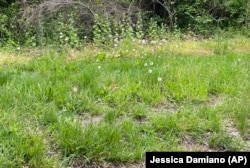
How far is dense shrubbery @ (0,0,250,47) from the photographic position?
755cm

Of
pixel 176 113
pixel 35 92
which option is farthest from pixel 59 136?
pixel 176 113

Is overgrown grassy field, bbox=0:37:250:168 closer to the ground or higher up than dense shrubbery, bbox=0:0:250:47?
higher up

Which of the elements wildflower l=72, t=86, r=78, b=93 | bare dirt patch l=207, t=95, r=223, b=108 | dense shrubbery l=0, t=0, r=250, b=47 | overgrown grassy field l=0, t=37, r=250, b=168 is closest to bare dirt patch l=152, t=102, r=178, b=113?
overgrown grassy field l=0, t=37, r=250, b=168

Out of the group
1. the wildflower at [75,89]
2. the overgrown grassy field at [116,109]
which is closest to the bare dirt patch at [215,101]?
the overgrown grassy field at [116,109]

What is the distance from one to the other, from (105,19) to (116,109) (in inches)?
207

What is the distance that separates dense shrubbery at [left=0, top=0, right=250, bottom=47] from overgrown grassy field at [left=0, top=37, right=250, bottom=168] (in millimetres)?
2226

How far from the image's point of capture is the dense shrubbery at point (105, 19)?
7551 mm

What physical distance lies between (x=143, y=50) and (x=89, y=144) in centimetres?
301

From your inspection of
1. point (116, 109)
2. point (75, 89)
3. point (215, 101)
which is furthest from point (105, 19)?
point (116, 109)

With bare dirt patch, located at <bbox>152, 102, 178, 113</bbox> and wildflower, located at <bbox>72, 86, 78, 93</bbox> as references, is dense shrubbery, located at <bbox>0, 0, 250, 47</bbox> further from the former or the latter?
bare dirt patch, located at <bbox>152, 102, 178, 113</bbox>

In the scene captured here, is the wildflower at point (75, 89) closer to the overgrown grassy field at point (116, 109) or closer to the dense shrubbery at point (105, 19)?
the overgrown grassy field at point (116, 109)

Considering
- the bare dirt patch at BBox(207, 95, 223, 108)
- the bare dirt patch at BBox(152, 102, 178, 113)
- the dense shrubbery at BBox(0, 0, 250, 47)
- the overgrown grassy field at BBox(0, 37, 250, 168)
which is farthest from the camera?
the dense shrubbery at BBox(0, 0, 250, 47)

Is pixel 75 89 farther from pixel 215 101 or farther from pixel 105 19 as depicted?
pixel 105 19

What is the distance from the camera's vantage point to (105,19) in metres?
8.09
